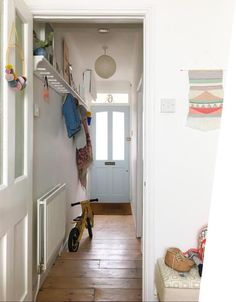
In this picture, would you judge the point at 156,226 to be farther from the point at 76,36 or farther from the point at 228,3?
the point at 76,36

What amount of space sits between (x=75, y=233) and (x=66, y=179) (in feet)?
2.15

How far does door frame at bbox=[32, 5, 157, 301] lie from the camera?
1.98 meters

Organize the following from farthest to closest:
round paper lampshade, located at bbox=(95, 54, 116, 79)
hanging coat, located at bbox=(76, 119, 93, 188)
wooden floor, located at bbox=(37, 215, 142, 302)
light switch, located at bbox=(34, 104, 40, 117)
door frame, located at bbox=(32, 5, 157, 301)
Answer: hanging coat, located at bbox=(76, 119, 93, 188) < round paper lampshade, located at bbox=(95, 54, 116, 79) < wooden floor, located at bbox=(37, 215, 142, 302) < light switch, located at bbox=(34, 104, 40, 117) < door frame, located at bbox=(32, 5, 157, 301)

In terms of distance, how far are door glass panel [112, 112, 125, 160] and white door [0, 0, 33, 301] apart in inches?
183

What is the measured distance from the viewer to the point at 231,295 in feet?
1.29

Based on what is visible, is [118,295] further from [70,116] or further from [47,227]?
[70,116]

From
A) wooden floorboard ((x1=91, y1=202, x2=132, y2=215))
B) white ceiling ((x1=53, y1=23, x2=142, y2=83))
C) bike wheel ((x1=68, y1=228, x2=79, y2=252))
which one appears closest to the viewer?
bike wheel ((x1=68, y1=228, x2=79, y2=252))

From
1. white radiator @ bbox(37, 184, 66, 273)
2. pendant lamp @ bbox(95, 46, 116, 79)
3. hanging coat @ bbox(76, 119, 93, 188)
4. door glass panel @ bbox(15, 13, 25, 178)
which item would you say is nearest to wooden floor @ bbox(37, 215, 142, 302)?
white radiator @ bbox(37, 184, 66, 273)

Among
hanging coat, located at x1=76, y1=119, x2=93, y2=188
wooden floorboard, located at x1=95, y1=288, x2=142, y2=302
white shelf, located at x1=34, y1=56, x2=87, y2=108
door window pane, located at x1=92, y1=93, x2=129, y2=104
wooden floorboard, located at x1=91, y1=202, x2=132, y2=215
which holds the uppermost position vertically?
door window pane, located at x1=92, y1=93, x2=129, y2=104

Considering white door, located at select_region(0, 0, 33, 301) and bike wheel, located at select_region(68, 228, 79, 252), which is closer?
white door, located at select_region(0, 0, 33, 301)

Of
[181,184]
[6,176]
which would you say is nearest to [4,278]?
[6,176]

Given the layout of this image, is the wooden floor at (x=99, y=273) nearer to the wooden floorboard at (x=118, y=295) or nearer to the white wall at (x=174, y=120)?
the wooden floorboard at (x=118, y=295)

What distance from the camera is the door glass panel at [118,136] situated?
658 centimetres

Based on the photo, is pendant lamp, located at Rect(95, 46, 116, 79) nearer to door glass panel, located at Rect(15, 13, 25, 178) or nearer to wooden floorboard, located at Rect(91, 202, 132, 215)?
door glass panel, located at Rect(15, 13, 25, 178)
